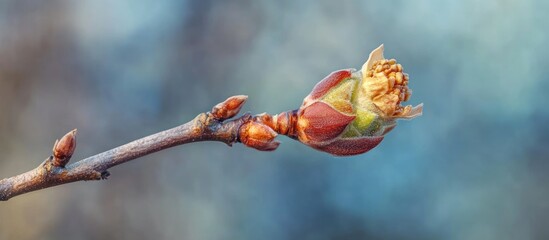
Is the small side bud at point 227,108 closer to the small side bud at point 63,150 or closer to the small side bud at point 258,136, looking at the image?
the small side bud at point 258,136

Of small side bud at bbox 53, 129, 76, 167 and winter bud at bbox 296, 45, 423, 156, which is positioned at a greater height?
winter bud at bbox 296, 45, 423, 156

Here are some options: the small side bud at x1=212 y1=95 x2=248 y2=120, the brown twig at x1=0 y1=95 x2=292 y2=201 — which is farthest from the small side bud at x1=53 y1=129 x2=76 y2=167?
the small side bud at x1=212 y1=95 x2=248 y2=120

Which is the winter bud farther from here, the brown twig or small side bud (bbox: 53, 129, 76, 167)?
small side bud (bbox: 53, 129, 76, 167)

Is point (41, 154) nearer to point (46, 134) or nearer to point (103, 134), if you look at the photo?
point (46, 134)

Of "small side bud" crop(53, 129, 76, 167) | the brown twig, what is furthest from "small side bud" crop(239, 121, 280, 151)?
"small side bud" crop(53, 129, 76, 167)

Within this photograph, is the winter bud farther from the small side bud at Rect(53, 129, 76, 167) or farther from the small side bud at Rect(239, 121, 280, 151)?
the small side bud at Rect(53, 129, 76, 167)

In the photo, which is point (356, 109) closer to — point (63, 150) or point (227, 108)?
point (227, 108)

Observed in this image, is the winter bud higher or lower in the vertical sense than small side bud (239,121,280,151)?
→ higher

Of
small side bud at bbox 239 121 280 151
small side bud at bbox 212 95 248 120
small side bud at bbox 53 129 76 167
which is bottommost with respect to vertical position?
small side bud at bbox 53 129 76 167
